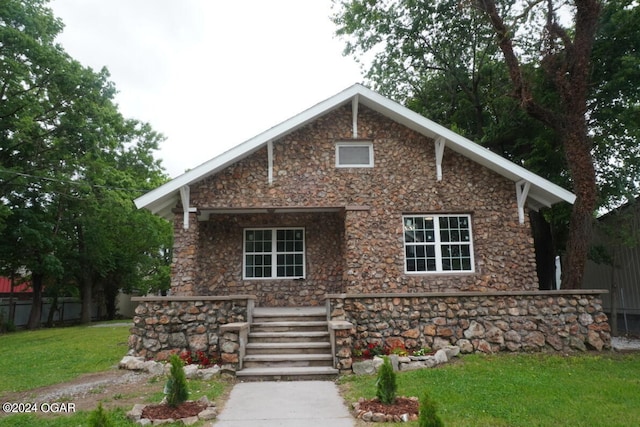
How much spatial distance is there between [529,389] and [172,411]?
16.6 ft

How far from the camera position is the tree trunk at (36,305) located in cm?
2064

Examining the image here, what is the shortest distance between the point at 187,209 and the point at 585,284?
1467 centimetres

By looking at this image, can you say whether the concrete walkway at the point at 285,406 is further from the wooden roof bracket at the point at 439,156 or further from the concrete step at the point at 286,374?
the wooden roof bracket at the point at 439,156

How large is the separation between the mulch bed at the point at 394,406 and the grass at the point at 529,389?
0.32 m

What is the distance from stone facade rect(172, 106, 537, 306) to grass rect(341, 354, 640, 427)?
297 centimetres

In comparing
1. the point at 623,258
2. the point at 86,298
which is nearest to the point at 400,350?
the point at 623,258

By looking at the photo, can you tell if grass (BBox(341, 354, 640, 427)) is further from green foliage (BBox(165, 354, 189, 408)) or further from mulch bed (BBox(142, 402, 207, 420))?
green foliage (BBox(165, 354, 189, 408))

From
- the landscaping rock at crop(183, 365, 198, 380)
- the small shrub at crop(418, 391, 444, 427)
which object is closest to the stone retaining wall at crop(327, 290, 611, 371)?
the landscaping rock at crop(183, 365, 198, 380)

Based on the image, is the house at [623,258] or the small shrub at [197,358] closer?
the small shrub at [197,358]

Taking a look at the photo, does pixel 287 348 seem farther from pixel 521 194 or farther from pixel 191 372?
pixel 521 194

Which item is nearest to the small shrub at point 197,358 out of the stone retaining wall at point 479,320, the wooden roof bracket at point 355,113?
the stone retaining wall at point 479,320

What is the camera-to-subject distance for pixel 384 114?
464 inches

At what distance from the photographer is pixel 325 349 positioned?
841 centimetres

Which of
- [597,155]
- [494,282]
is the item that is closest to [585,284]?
[597,155]
